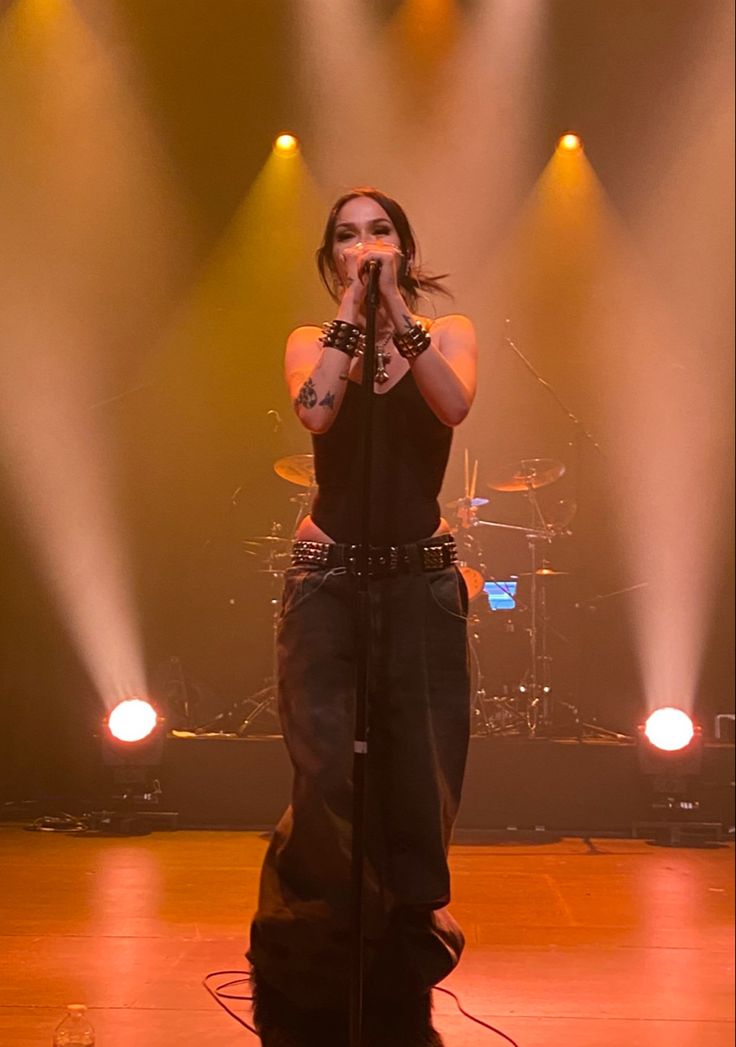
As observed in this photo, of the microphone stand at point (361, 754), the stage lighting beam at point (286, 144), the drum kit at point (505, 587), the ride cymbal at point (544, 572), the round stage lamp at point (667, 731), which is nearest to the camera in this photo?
the microphone stand at point (361, 754)

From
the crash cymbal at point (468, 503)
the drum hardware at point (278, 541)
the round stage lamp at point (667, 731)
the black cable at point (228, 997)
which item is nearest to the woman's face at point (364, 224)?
the black cable at point (228, 997)

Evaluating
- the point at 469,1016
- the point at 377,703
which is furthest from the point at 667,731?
the point at 377,703

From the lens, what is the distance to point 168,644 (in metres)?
4.88

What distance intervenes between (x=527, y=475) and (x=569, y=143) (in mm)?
1292

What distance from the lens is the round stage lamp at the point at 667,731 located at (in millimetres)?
3975

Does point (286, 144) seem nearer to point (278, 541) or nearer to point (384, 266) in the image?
point (278, 541)

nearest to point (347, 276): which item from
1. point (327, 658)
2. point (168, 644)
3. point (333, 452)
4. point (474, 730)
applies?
point (333, 452)

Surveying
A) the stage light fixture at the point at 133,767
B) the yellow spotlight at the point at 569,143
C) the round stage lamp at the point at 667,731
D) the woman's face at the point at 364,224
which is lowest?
the stage light fixture at the point at 133,767

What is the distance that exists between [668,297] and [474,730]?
172 cm

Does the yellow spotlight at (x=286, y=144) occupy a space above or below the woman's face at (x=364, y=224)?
above

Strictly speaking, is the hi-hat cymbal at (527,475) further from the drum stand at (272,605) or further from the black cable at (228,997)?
the black cable at (228,997)

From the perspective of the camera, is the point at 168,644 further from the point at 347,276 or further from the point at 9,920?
the point at 347,276

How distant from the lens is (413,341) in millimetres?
1796

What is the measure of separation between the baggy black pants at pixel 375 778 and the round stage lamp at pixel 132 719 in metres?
1.72
